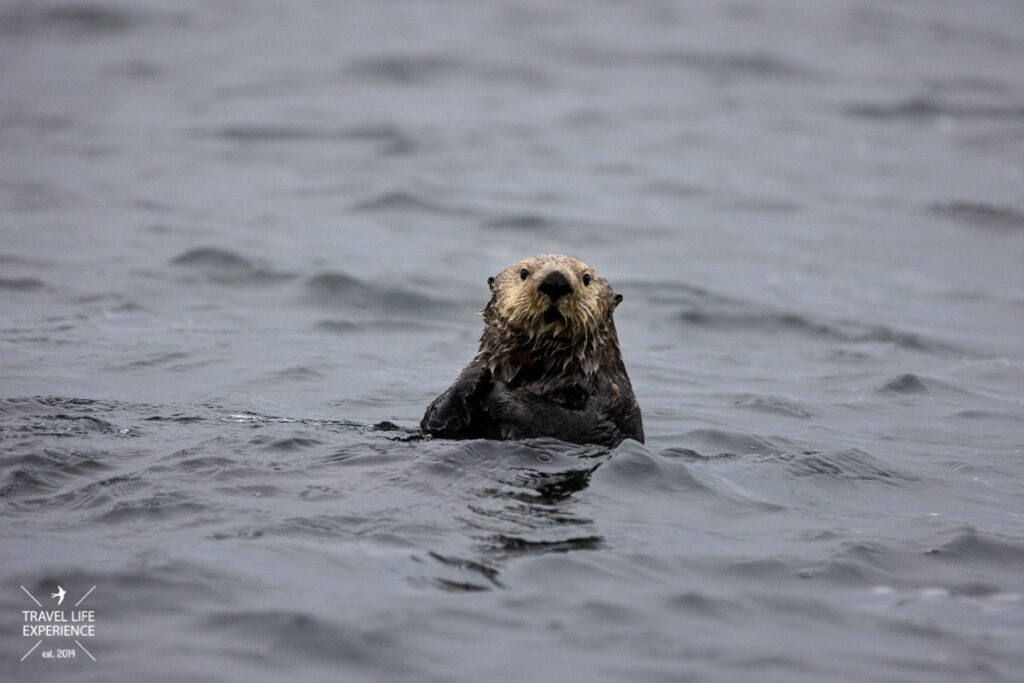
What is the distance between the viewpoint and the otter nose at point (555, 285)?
5969 millimetres

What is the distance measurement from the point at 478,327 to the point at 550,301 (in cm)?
485

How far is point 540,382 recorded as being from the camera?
253 inches

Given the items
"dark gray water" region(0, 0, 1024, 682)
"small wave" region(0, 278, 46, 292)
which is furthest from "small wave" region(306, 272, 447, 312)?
"small wave" region(0, 278, 46, 292)

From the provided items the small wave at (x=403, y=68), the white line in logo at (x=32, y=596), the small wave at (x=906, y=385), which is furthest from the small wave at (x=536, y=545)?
the small wave at (x=403, y=68)

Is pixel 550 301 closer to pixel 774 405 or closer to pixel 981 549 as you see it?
pixel 981 549

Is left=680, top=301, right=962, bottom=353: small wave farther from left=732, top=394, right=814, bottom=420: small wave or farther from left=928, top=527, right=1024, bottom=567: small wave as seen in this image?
left=928, top=527, right=1024, bottom=567: small wave

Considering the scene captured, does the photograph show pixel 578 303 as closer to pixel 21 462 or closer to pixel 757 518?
pixel 757 518

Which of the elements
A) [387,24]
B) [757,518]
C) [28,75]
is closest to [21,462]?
[757,518]

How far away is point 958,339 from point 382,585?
25.9ft

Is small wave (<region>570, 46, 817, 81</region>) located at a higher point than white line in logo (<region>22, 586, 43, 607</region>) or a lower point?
higher

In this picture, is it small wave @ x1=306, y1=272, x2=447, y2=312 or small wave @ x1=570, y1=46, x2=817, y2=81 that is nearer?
small wave @ x1=306, y1=272, x2=447, y2=312

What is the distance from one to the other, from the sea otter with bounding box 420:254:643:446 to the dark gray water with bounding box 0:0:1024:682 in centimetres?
20

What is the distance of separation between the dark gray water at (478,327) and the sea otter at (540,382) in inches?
7.9

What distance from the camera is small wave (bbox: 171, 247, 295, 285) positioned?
11.6 m
